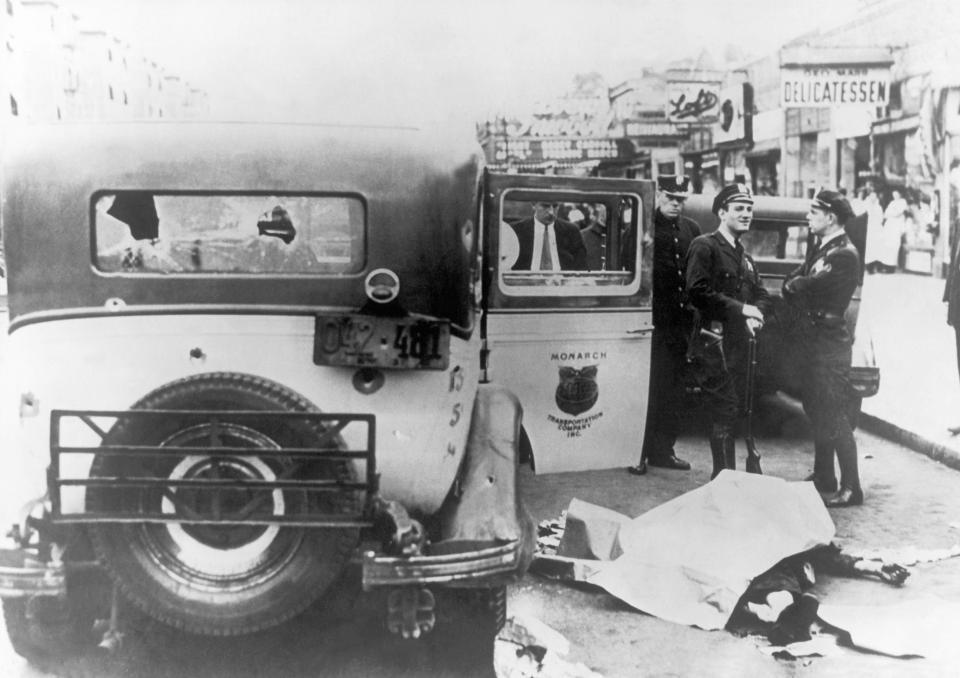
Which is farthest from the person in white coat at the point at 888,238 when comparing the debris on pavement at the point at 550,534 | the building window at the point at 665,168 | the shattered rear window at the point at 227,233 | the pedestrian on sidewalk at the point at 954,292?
the shattered rear window at the point at 227,233

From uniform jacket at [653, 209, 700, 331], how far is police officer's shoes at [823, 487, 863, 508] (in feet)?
2.81

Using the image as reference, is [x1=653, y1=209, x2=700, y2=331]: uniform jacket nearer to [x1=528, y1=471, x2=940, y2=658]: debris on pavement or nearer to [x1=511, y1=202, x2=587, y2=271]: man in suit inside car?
[x1=511, y1=202, x2=587, y2=271]: man in suit inside car

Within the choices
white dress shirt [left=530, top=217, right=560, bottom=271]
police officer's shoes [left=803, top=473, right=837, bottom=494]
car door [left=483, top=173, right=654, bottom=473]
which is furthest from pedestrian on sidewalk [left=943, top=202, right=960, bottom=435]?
white dress shirt [left=530, top=217, right=560, bottom=271]

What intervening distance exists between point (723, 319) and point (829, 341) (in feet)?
1.40

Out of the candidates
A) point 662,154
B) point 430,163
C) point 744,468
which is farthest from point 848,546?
point 430,163

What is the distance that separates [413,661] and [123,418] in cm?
97

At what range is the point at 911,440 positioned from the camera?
340 cm

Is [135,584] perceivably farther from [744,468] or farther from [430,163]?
[744,468]

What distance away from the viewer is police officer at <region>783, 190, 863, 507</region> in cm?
327

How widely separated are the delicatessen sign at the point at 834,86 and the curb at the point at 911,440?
4.13ft

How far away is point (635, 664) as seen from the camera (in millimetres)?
2340

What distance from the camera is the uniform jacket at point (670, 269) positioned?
3465 mm

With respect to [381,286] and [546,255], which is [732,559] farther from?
[381,286]

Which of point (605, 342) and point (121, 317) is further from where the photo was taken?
point (605, 342)
